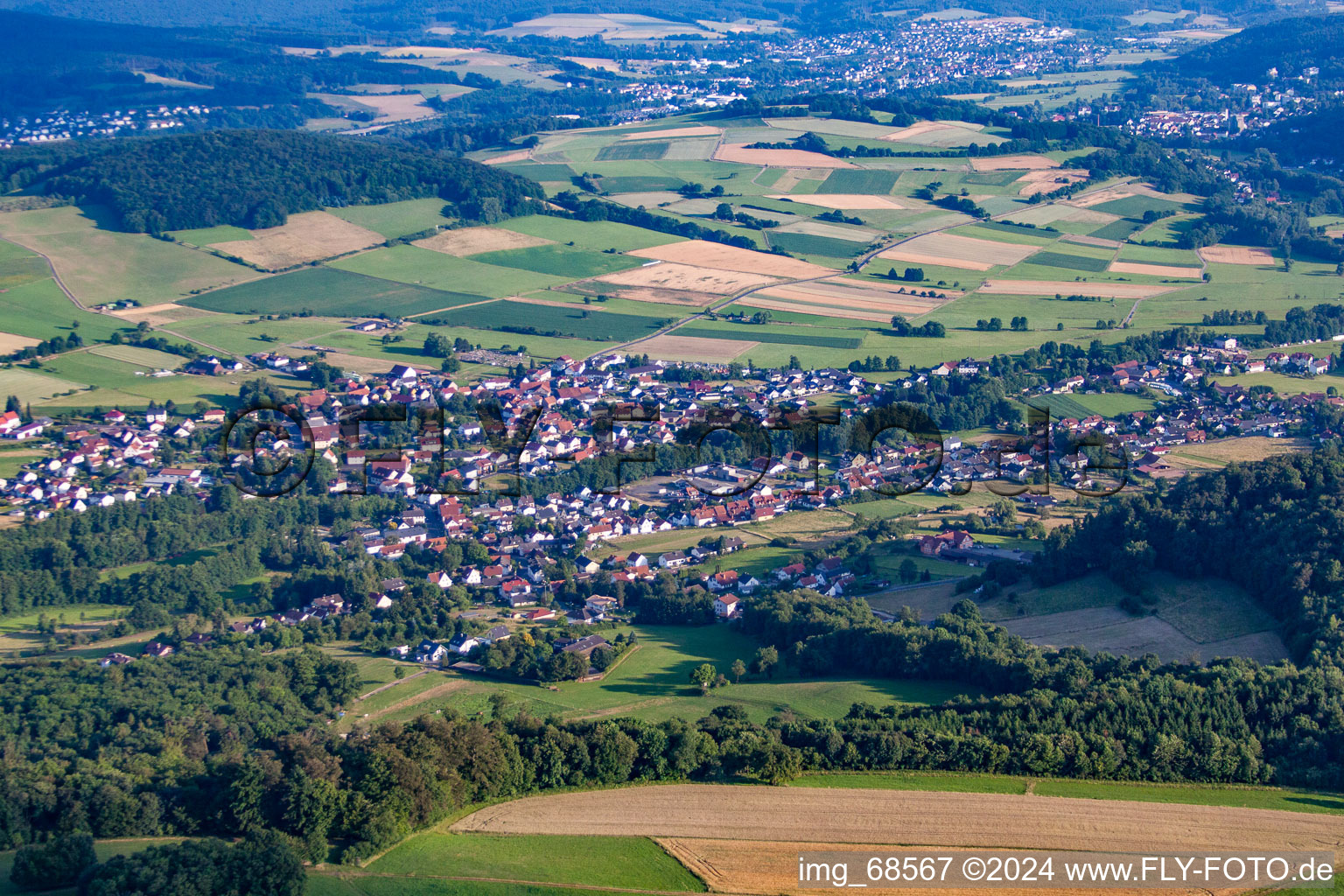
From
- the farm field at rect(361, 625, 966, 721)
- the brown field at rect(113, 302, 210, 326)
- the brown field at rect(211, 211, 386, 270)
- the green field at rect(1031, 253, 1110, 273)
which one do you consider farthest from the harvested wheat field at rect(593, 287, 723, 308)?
the farm field at rect(361, 625, 966, 721)

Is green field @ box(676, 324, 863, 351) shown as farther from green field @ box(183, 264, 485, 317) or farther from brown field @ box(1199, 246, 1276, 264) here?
brown field @ box(1199, 246, 1276, 264)

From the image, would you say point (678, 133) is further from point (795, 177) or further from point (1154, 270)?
point (1154, 270)

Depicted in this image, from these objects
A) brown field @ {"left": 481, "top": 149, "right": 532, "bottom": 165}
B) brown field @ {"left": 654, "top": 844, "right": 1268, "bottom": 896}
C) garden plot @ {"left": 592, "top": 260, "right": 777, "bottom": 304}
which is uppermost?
brown field @ {"left": 481, "top": 149, "right": 532, "bottom": 165}

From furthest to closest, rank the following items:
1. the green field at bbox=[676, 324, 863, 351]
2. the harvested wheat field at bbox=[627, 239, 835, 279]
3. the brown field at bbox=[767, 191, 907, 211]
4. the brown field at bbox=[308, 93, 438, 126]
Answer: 1. the brown field at bbox=[308, 93, 438, 126]
2. the brown field at bbox=[767, 191, 907, 211]
3. the harvested wheat field at bbox=[627, 239, 835, 279]
4. the green field at bbox=[676, 324, 863, 351]

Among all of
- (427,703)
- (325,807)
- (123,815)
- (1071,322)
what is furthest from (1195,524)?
(1071,322)

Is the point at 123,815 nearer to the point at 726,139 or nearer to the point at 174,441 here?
the point at 174,441

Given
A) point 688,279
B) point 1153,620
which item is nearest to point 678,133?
point 688,279

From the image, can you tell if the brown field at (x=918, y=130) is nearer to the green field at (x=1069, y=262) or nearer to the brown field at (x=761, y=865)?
the green field at (x=1069, y=262)
